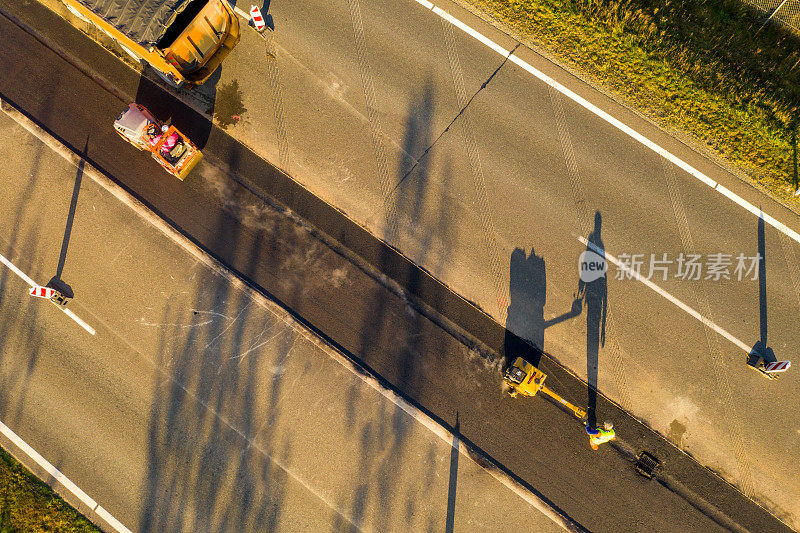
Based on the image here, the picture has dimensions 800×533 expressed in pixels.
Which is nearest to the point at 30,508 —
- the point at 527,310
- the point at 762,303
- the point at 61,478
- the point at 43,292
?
the point at 61,478

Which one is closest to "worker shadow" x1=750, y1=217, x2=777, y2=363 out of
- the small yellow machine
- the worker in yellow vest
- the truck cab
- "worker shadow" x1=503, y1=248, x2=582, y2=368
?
the worker in yellow vest

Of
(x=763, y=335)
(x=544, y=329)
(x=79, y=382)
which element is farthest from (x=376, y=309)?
(x=763, y=335)

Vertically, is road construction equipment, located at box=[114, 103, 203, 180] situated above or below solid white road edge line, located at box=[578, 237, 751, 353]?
below

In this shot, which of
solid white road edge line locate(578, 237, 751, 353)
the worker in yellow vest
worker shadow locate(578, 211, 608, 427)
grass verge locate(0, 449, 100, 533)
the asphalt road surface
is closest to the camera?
the worker in yellow vest

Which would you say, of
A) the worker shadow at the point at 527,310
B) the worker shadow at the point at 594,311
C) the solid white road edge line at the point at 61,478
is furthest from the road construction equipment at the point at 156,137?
the worker shadow at the point at 594,311

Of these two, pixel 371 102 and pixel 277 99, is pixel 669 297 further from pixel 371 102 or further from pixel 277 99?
pixel 277 99

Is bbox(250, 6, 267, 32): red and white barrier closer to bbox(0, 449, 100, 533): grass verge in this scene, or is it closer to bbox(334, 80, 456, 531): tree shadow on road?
bbox(334, 80, 456, 531): tree shadow on road
